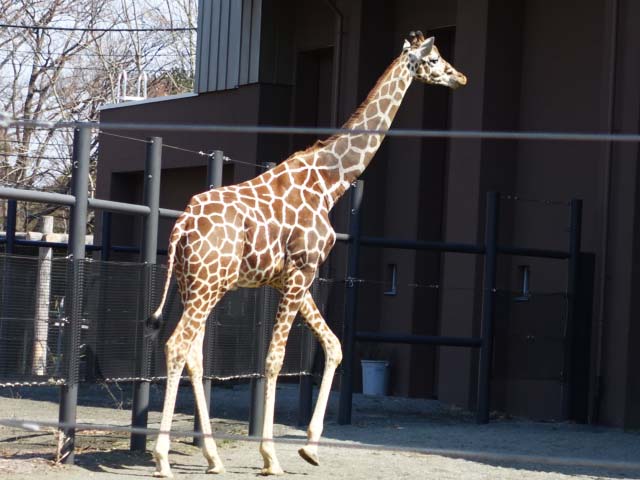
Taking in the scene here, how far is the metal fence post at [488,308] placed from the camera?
10570 millimetres

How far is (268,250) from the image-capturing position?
7336 mm

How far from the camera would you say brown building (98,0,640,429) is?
10.8 m

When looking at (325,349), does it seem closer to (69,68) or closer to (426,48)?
(426,48)

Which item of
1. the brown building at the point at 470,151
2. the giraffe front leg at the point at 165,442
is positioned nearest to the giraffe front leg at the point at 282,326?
the giraffe front leg at the point at 165,442

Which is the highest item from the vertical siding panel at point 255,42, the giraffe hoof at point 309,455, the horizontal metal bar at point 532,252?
the vertical siding panel at point 255,42

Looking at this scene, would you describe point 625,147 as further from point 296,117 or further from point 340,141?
point 296,117

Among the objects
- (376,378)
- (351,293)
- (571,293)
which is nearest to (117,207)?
(351,293)

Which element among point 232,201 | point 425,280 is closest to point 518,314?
point 425,280

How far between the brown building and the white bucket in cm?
20

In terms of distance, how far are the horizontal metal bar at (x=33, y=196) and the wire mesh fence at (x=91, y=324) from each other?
360mm

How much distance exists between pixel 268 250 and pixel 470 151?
5515mm

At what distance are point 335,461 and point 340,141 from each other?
7.00 ft

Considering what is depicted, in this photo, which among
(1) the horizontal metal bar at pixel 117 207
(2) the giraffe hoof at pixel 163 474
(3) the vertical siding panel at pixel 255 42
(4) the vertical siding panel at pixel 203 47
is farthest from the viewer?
(4) the vertical siding panel at pixel 203 47

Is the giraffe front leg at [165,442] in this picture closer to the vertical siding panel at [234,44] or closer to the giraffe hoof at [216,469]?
the giraffe hoof at [216,469]
